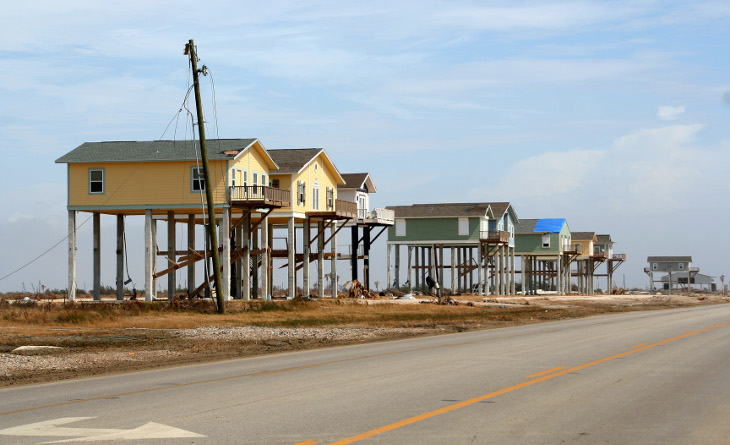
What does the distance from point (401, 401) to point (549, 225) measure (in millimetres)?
91662

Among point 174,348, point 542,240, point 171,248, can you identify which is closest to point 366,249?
point 171,248

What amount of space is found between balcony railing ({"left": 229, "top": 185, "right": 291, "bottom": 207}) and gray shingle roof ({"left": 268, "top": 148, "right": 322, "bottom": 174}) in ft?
15.2

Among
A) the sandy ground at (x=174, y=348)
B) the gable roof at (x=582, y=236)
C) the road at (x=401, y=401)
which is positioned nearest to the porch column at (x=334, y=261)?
the sandy ground at (x=174, y=348)

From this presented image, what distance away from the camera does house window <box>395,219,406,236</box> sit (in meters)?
81.6

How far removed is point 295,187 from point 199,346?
3169 cm

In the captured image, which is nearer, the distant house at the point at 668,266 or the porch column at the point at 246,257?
the porch column at the point at 246,257

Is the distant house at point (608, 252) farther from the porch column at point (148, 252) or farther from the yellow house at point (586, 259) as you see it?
the porch column at point (148, 252)

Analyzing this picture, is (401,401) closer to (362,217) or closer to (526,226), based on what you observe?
(362,217)

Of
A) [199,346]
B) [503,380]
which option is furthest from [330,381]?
[199,346]

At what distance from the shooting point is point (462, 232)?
8050 cm

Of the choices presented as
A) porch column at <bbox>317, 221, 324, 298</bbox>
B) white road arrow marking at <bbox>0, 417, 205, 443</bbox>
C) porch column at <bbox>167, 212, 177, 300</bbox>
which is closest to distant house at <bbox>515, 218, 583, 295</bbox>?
porch column at <bbox>317, 221, 324, 298</bbox>

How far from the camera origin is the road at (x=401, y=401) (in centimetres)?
962

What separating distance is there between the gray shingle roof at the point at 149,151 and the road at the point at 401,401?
97.6 feet

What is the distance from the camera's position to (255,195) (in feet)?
160
